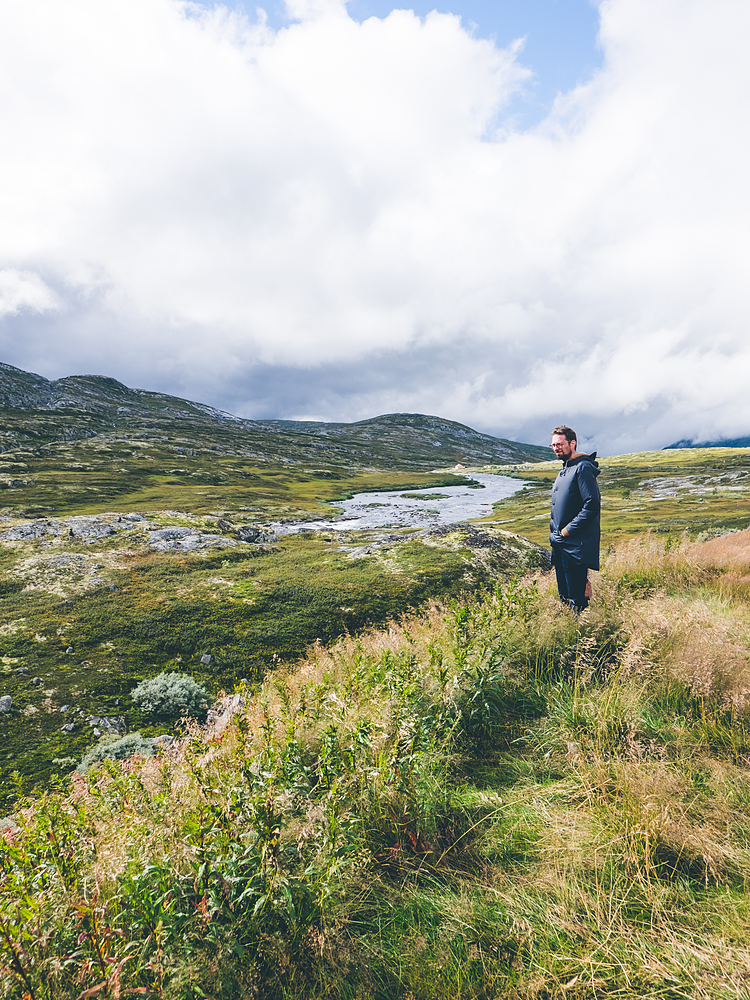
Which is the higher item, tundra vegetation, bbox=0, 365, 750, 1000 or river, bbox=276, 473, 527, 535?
tundra vegetation, bbox=0, 365, 750, 1000

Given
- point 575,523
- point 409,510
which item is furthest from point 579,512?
point 409,510

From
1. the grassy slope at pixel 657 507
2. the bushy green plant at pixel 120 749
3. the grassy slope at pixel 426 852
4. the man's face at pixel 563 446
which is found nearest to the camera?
the grassy slope at pixel 426 852

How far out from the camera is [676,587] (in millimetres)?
9711

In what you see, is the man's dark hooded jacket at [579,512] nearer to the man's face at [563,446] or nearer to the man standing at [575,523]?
the man standing at [575,523]

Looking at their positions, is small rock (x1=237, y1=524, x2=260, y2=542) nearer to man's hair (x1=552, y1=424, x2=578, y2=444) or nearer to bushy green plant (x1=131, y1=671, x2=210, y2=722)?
bushy green plant (x1=131, y1=671, x2=210, y2=722)

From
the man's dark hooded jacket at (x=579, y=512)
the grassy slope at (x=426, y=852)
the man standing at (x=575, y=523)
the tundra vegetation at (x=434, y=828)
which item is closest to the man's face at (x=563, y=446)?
the man standing at (x=575, y=523)

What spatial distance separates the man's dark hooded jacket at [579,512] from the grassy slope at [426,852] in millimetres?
2125

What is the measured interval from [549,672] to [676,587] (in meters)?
5.69

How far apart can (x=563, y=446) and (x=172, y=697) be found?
11.5m

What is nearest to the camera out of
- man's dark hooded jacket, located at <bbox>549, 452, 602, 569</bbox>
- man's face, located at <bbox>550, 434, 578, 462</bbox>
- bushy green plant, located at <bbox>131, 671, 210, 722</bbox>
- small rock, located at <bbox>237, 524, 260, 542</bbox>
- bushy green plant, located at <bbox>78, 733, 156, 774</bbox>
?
man's dark hooded jacket, located at <bbox>549, 452, 602, 569</bbox>

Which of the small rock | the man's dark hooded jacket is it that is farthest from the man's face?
the small rock

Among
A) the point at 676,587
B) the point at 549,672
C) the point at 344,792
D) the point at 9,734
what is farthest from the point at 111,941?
the point at 676,587

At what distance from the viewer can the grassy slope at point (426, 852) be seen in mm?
2781

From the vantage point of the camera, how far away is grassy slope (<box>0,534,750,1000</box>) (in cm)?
278
